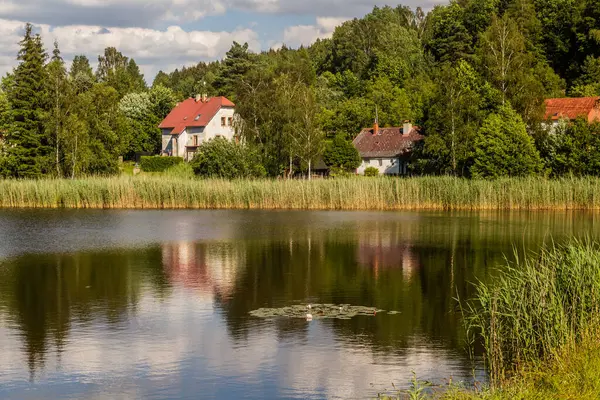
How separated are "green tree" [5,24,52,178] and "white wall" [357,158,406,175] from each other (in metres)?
33.8

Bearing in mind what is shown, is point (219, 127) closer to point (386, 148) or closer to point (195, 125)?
point (195, 125)

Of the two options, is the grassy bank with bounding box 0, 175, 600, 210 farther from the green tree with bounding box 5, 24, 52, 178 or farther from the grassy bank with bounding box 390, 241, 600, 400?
the grassy bank with bounding box 390, 241, 600, 400

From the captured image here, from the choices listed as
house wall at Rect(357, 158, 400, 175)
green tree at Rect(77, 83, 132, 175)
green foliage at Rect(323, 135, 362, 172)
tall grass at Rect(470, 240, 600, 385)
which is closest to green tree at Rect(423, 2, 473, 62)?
house wall at Rect(357, 158, 400, 175)

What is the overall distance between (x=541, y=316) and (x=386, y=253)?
1486cm

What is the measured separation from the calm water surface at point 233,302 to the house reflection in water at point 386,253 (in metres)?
0.07

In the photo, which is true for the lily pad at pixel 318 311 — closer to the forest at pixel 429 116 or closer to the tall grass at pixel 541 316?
the tall grass at pixel 541 316

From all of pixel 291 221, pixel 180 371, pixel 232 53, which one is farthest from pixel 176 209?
pixel 232 53

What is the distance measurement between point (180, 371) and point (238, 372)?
0.96 meters

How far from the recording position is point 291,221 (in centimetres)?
3888

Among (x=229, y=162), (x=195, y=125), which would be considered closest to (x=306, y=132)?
(x=229, y=162)

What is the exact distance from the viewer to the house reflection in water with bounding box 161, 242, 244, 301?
70.1 feet

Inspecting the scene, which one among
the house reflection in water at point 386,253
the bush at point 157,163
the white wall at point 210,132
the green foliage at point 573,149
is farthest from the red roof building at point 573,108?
the house reflection in water at point 386,253

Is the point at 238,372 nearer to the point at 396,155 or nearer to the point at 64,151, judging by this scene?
the point at 64,151

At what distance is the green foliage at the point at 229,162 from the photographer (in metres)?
57.9
